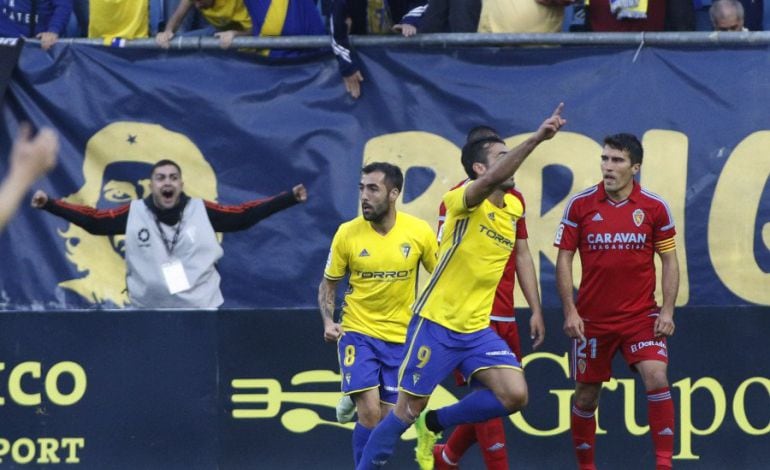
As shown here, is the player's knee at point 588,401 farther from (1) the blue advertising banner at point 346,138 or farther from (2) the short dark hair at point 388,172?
(2) the short dark hair at point 388,172

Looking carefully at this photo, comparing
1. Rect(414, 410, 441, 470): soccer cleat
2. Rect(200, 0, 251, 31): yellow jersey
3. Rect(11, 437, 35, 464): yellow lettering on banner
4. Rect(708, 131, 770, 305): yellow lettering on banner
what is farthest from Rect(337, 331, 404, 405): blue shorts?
Rect(200, 0, 251, 31): yellow jersey

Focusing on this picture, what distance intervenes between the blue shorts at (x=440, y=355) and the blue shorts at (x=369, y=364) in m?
0.54

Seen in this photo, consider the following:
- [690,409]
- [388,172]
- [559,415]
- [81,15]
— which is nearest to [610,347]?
[559,415]

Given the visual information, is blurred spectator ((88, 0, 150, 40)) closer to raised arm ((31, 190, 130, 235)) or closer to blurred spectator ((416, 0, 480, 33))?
raised arm ((31, 190, 130, 235))

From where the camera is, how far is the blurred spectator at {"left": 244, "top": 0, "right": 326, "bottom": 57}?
10.6 metres

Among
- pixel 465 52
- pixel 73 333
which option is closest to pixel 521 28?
pixel 465 52

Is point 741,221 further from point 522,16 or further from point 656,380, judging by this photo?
point 522,16

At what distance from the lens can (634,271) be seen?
9.22m

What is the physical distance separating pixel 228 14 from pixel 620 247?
11.1 ft

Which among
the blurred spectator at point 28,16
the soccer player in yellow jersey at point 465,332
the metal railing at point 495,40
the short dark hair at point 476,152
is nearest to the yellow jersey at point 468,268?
the soccer player in yellow jersey at point 465,332

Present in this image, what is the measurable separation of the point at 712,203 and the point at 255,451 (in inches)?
134

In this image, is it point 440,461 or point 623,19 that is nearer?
point 440,461

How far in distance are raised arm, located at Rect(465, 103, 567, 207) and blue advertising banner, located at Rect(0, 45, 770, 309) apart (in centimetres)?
222

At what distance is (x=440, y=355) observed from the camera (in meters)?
8.46
